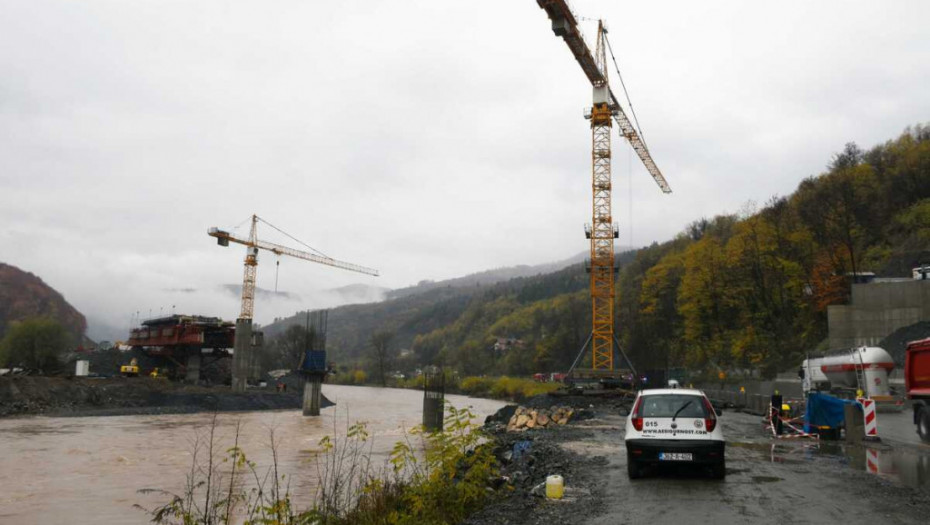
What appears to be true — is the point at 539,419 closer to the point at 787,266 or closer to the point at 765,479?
the point at 765,479

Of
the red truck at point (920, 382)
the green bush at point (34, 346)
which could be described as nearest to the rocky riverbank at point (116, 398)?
the green bush at point (34, 346)

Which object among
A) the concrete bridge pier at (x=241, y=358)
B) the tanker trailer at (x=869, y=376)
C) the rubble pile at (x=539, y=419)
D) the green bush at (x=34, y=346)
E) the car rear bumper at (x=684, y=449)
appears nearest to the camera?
the car rear bumper at (x=684, y=449)

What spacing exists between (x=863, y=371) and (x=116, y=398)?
209ft

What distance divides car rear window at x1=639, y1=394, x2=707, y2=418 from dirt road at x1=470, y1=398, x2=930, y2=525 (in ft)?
4.11

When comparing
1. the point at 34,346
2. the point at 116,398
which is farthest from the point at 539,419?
the point at 34,346

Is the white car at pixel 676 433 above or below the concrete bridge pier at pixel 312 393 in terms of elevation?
above

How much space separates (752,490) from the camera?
10.8m

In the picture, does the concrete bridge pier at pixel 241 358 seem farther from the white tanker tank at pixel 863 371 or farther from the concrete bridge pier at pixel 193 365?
the white tanker tank at pixel 863 371

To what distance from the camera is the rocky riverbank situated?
177 feet

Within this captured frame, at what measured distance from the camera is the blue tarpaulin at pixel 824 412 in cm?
1917

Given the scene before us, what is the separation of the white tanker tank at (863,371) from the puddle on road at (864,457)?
12448 mm

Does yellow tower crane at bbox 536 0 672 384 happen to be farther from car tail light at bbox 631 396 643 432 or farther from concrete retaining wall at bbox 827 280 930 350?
car tail light at bbox 631 396 643 432

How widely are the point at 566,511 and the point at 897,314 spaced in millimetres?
44587

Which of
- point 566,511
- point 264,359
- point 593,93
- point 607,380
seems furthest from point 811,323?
point 264,359
